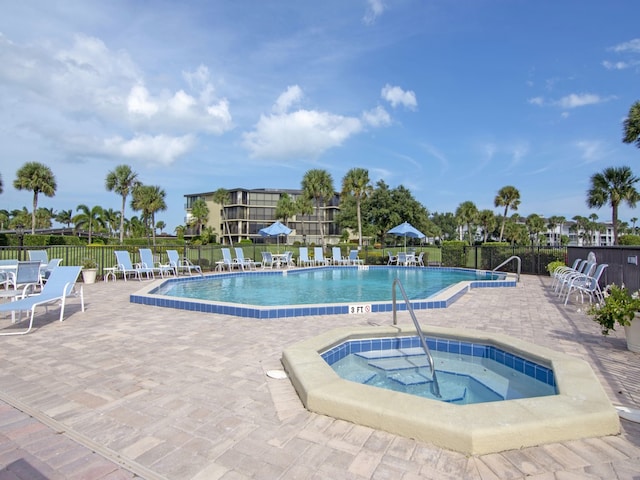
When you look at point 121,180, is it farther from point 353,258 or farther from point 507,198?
point 507,198

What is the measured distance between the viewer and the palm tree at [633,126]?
614 inches

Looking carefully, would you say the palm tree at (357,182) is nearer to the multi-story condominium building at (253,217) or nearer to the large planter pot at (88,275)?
the large planter pot at (88,275)

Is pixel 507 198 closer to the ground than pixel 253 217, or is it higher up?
higher up

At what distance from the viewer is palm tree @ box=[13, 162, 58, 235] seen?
31.7 m

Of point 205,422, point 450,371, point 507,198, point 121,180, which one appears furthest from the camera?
point 507,198

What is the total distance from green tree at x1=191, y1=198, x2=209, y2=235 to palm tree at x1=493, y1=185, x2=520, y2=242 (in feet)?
126

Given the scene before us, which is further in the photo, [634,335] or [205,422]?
[634,335]

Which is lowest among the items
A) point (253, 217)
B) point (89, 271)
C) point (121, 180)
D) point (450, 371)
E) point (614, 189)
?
point (450, 371)

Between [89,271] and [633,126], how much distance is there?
2182 cm

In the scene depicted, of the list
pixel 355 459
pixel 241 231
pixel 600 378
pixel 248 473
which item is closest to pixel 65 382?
pixel 248 473

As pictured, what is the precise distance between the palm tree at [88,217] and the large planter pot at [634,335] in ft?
203

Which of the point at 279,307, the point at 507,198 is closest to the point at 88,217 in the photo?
the point at 507,198

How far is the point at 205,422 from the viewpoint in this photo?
2.56 meters

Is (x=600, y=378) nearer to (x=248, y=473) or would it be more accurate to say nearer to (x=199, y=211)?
(x=248, y=473)
